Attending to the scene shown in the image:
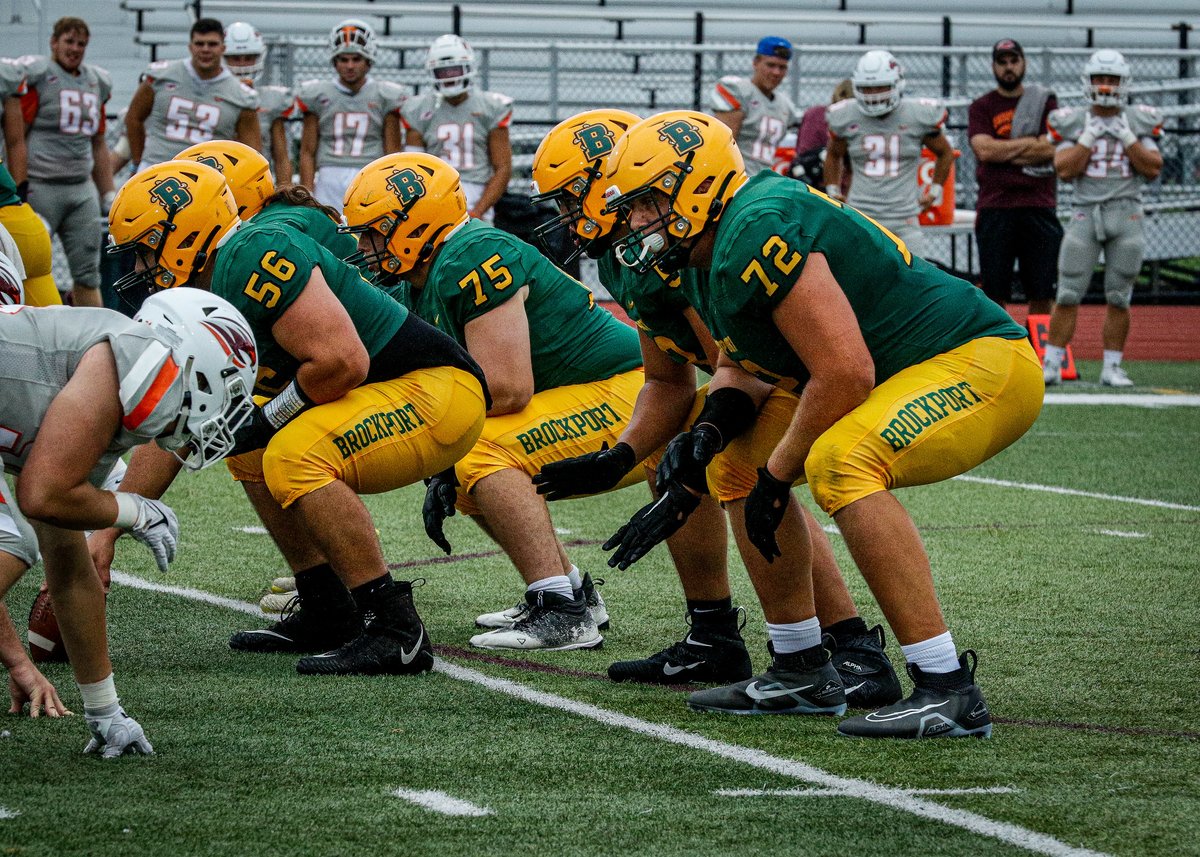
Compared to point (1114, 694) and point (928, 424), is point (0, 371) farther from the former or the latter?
point (1114, 694)

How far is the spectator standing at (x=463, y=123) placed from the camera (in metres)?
11.0

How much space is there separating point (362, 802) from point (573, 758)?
0.55m

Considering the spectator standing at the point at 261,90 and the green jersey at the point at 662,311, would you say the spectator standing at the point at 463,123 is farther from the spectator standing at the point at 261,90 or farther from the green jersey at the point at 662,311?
the green jersey at the point at 662,311

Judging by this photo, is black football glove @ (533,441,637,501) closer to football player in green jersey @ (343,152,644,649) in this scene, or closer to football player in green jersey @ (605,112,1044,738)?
football player in green jersey @ (605,112,1044,738)

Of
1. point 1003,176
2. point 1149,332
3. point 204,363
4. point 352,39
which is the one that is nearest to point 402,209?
point 204,363

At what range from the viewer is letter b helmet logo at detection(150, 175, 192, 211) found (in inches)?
175

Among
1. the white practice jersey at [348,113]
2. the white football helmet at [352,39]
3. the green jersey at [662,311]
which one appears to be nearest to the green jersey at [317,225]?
the green jersey at [662,311]

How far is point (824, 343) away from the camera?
12.0 feet

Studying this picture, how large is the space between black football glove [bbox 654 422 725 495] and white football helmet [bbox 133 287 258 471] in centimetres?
108

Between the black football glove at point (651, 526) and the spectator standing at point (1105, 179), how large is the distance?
754 cm

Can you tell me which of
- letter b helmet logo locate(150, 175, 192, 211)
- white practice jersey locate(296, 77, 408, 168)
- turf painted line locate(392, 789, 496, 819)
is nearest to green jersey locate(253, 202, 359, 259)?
letter b helmet logo locate(150, 175, 192, 211)

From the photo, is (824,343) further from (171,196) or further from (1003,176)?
(1003,176)

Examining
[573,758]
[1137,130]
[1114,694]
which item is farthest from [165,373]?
[1137,130]

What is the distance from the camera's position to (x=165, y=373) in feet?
10.9
